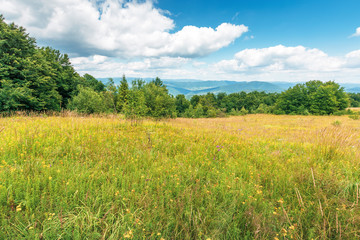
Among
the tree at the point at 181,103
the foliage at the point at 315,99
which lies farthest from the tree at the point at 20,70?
the tree at the point at 181,103

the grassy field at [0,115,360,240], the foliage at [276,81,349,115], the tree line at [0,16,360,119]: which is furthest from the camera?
the foliage at [276,81,349,115]

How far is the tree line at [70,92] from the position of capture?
17.1 meters

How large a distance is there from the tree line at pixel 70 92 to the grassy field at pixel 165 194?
3527 mm

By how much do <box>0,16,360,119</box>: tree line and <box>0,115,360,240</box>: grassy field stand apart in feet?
11.6

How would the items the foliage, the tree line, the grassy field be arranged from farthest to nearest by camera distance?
the foliage, the tree line, the grassy field

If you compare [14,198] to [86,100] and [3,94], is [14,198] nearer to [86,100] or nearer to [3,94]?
[3,94]

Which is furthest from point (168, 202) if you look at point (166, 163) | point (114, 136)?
point (114, 136)

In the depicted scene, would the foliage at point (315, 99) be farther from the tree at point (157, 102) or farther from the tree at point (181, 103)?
the tree at point (181, 103)

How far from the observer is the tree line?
17062mm

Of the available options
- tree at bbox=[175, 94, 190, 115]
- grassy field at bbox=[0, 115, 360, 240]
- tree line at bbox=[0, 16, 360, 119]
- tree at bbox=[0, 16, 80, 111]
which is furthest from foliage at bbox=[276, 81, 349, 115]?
tree at bbox=[0, 16, 80, 111]

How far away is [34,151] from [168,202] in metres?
3.37

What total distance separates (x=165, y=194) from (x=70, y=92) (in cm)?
4773

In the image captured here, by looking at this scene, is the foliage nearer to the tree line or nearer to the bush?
the tree line

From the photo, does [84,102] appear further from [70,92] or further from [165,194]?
[165,194]
